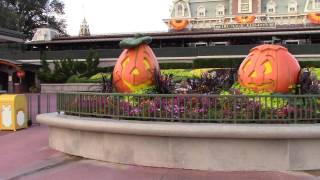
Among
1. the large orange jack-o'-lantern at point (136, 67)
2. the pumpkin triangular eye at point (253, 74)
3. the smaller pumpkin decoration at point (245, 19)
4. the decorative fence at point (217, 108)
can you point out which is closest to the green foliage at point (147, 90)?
the large orange jack-o'-lantern at point (136, 67)

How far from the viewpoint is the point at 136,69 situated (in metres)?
10.7

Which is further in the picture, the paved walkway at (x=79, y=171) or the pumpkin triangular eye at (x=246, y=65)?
the pumpkin triangular eye at (x=246, y=65)

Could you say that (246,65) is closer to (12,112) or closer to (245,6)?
(12,112)

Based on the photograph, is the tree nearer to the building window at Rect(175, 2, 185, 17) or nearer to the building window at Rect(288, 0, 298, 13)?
the building window at Rect(175, 2, 185, 17)

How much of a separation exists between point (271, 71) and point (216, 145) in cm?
237

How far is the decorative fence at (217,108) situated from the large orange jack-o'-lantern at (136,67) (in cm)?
146

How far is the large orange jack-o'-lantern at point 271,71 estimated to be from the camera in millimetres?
9562

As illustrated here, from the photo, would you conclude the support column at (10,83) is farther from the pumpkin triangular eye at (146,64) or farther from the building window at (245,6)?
→ the building window at (245,6)

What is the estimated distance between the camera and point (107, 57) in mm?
46031

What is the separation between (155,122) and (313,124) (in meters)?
2.69

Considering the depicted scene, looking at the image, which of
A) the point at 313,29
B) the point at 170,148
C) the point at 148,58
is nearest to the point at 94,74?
the point at 313,29

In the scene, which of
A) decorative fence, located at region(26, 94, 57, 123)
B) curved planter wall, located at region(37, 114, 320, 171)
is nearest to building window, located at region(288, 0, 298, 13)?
decorative fence, located at region(26, 94, 57, 123)

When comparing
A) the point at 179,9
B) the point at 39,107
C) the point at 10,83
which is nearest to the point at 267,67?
the point at 39,107

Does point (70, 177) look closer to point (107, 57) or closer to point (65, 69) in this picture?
point (65, 69)
